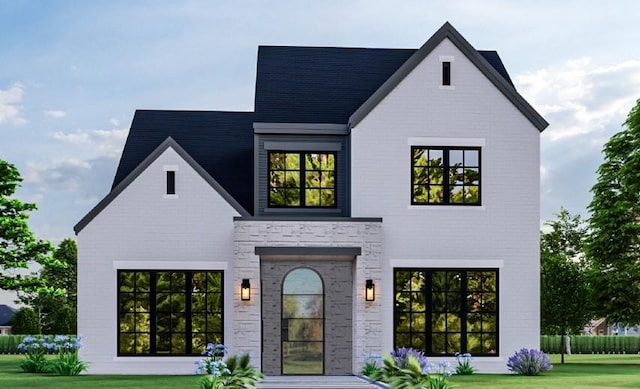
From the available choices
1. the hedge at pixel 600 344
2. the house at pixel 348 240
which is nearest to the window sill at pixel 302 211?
the house at pixel 348 240

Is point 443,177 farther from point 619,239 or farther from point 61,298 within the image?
point 61,298

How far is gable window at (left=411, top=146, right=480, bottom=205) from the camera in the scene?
2639 cm

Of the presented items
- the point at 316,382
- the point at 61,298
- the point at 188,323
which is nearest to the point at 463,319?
the point at 316,382

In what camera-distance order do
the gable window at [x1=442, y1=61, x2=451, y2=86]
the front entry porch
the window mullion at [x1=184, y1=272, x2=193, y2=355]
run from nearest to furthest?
the front entry porch
the window mullion at [x1=184, y1=272, x2=193, y2=355]
the gable window at [x1=442, y1=61, x2=451, y2=86]

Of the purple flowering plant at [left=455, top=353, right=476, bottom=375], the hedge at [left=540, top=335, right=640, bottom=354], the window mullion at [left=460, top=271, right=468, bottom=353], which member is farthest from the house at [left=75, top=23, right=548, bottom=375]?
the hedge at [left=540, top=335, right=640, bottom=354]

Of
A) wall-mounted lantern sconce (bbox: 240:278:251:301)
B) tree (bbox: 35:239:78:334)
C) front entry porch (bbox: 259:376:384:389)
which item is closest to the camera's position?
front entry porch (bbox: 259:376:384:389)

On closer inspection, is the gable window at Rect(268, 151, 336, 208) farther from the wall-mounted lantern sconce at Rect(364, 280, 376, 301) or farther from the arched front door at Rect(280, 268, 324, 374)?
the wall-mounted lantern sconce at Rect(364, 280, 376, 301)

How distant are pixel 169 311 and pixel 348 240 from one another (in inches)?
215

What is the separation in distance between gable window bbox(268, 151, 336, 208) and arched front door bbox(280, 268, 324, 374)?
6.80 ft

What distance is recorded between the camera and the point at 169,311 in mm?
26328

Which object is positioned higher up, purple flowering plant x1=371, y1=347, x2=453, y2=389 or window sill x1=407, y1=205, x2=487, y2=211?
window sill x1=407, y1=205, x2=487, y2=211

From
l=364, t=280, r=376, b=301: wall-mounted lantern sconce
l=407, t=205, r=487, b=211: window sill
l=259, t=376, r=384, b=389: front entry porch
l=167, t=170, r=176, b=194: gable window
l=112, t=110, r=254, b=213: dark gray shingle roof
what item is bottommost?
l=259, t=376, r=384, b=389: front entry porch

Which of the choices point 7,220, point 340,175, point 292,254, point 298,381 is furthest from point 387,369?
point 7,220

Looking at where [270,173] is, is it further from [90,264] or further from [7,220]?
[7,220]
